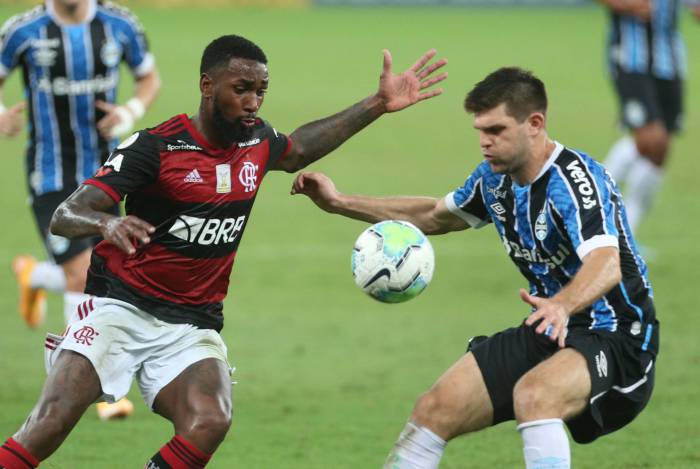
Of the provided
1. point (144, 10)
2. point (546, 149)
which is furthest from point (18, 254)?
point (144, 10)

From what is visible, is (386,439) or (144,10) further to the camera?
(144,10)

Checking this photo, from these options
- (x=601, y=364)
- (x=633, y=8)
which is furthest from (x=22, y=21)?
(x=633, y=8)

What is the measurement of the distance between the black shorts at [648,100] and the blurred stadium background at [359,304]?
137 centimetres

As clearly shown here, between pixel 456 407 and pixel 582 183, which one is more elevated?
pixel 582 183

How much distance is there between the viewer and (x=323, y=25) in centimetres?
3856

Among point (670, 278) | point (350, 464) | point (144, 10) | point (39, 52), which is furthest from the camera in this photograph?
point (144, 10)

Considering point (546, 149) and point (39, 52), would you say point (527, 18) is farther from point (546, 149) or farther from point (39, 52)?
point (546, 149)

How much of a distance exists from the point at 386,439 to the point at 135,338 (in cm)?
233

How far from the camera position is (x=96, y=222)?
5902 mm

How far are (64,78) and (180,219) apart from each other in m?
3.45

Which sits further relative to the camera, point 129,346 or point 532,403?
point 129,346

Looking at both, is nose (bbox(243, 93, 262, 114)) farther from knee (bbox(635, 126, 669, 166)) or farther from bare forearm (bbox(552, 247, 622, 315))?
knee (bbox(635, 126, 669, 166))

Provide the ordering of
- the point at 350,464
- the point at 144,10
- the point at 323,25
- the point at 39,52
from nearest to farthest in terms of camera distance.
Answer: the point at 350,464
the point at 39,52
the point at 323,25
the point at 144,10

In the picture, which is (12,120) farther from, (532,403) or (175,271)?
(532,403)
